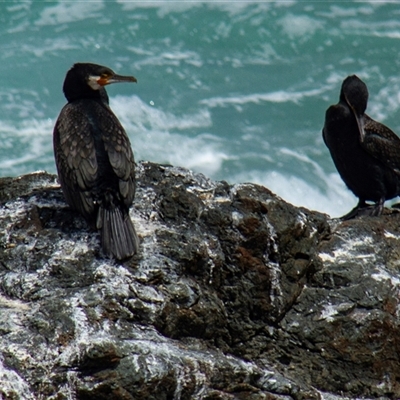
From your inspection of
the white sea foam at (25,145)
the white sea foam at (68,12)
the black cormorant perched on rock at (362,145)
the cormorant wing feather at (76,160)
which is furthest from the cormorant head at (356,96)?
the white sea foam at (68,12)

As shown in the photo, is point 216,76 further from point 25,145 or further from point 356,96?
point 356,96

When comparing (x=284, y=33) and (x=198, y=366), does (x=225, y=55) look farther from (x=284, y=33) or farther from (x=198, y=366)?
(x=198, y=366)

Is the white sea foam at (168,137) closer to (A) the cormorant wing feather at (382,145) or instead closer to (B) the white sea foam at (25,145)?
(B) the white sea foam at (25,145)

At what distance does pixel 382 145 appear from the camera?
7137mm

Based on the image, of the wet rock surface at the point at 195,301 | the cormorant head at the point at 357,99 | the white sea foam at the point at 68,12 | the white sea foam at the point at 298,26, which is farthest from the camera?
the white sea foam at the point at 68,12

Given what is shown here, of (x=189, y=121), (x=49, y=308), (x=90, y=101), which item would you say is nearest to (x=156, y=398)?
(x=49, y=308)

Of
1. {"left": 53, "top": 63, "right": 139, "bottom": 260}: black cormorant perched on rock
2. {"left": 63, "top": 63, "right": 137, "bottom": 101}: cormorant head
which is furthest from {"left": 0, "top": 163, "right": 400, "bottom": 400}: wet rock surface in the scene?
{"left": 63, "top": 63, "right": 137, "bottom": 101}: cormorant head

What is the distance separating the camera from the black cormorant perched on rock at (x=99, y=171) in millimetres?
4949

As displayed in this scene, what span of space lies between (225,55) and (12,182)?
10152 mm

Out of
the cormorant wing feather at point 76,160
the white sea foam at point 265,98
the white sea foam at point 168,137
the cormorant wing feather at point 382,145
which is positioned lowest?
the cormorant wing feather at point 382,145

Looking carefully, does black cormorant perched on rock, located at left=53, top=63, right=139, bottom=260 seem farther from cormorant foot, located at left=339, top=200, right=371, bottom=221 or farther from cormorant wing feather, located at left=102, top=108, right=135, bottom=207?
cormorant foot, located at left=339, top=200, right=371, bottom=221

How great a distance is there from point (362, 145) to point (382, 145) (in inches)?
5.8

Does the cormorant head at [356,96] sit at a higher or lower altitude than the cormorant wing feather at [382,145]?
higher

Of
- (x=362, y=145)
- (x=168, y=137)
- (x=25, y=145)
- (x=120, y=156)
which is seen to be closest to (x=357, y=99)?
(x=362, y=145)
